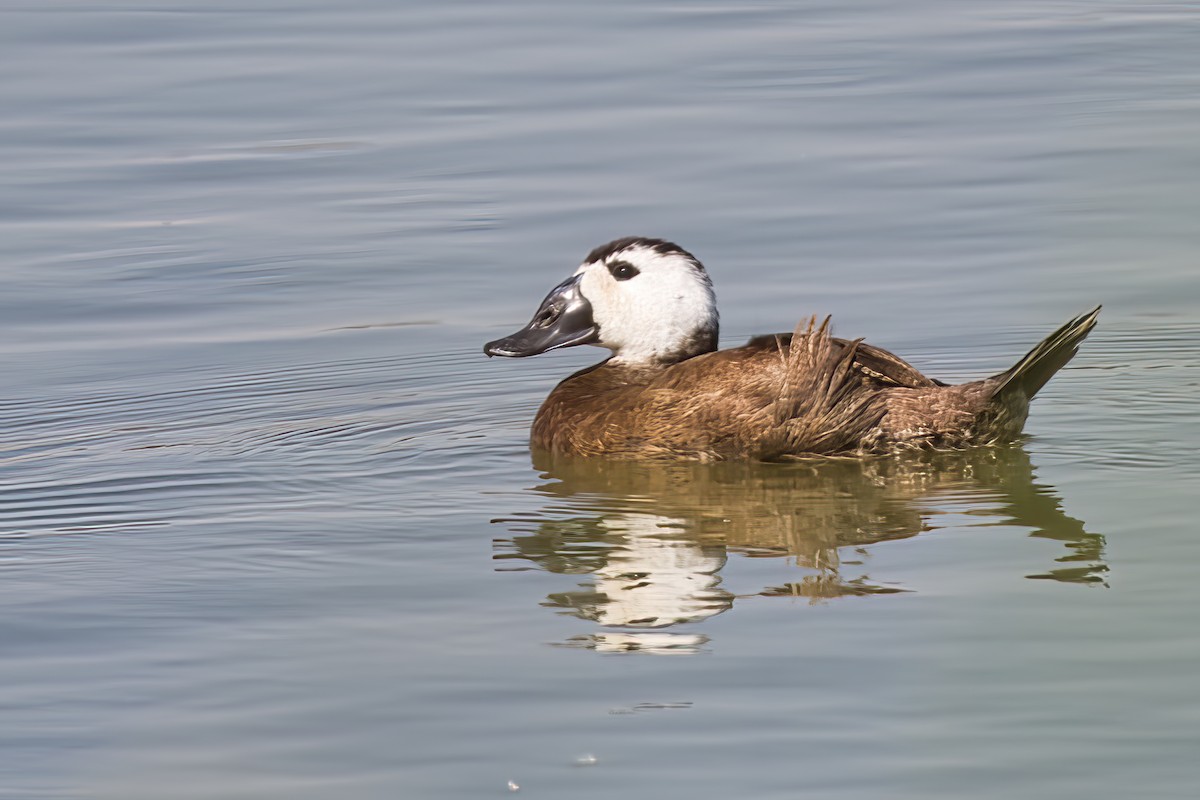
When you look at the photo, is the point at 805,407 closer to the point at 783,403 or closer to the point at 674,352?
the point at 783,403

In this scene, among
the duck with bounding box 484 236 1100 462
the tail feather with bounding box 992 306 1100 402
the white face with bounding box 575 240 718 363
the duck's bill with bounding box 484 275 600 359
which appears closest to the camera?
the tail feather with bounding box 992 306 1100 402

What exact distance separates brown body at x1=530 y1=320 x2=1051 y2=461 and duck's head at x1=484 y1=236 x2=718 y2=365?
46 cm

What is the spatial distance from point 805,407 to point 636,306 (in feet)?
3.78

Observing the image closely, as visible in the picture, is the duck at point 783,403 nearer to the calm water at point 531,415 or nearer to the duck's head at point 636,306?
the duck's head at point 636,306

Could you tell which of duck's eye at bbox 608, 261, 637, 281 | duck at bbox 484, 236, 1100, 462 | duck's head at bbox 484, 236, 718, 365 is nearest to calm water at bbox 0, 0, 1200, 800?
duck at bbox 484, 236, 1100, 462

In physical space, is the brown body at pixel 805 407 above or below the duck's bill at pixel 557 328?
below

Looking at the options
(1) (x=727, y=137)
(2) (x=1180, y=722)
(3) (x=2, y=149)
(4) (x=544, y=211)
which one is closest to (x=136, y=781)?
(2) (x=1180, y=722)

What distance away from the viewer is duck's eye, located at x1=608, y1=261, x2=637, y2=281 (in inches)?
368

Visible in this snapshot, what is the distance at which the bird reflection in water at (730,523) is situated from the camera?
673 centimetres

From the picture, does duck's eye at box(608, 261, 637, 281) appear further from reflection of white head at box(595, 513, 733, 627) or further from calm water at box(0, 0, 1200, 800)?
reflection of white head at box(595, 513, 733, 627)

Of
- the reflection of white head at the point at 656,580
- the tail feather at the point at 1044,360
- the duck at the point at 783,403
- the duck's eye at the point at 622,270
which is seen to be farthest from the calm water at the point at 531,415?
the duck's eye at the point at 622,270

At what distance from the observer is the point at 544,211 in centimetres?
1331

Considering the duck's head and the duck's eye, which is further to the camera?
the duck's eye

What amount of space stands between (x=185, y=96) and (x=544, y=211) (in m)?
5.00
